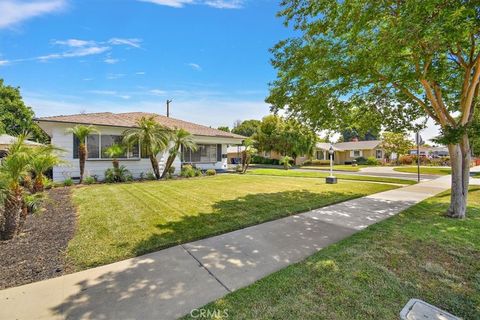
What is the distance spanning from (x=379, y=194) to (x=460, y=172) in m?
3.74

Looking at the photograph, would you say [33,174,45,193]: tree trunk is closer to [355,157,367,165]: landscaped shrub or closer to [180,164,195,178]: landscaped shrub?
[180,164,195,178]: landscaped shrub

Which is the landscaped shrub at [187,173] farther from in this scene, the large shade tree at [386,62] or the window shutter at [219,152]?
the large shade tree at [386,62]

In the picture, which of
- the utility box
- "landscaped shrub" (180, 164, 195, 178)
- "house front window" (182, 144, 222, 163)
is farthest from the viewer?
"house front window" (182, 144, 222, 163)

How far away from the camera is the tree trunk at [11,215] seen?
14.1 feet

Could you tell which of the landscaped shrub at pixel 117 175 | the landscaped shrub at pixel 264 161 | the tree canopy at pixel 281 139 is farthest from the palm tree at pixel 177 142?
the landscaped shrub at pixel 264 161

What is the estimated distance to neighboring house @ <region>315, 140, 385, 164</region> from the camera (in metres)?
39.7

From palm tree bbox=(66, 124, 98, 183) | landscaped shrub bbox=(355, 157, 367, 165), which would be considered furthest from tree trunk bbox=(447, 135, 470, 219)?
landscaped shrub bbox=(355, 157, 367, 165)

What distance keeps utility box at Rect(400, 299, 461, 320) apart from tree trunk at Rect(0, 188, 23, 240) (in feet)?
21.1

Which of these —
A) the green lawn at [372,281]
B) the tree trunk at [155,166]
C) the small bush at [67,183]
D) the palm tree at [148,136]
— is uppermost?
the palm tree at [148,136]

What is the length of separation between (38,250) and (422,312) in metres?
5.69

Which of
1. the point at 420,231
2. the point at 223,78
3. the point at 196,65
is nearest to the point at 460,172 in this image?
the point at 420,231

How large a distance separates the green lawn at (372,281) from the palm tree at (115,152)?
1195 cm

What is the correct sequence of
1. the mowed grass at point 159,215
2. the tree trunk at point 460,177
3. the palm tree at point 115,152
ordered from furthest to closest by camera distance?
1. the palm tree at point 115,152
2. the tree trunk at point 460,177
3. the mowed grass at point 159,215

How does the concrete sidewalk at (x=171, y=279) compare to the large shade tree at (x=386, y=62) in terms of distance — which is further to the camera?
the large shade tree at (x=386, y=62)
